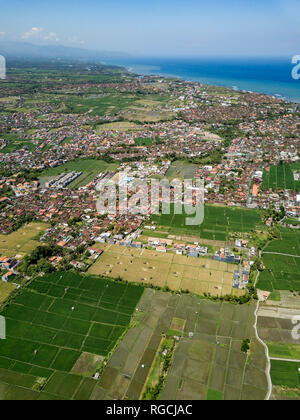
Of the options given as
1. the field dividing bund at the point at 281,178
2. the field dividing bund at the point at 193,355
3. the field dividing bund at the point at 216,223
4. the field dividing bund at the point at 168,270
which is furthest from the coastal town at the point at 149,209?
the field dividing bund at the point at 193,355

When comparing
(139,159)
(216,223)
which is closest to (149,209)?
(216,223)

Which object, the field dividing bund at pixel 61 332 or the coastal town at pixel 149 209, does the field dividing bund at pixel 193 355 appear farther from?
the field dividing bund at pixel 61 332

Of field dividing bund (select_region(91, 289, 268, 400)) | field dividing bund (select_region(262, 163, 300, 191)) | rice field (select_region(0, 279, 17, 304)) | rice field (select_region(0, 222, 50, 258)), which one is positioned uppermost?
field dividing bund (select_region(262, 163, 300, 191))

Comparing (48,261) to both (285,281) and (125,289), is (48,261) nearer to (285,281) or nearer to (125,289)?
(125,289)

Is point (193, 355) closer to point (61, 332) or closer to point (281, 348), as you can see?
point (281, 348)

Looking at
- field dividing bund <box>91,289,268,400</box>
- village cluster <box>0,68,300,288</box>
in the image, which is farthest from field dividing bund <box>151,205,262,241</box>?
field dividing bund <box>91,289,268,400</box>

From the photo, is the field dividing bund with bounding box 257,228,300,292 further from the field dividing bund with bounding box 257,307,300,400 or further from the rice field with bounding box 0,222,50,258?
the rice field with bounding box 0,222,50,258

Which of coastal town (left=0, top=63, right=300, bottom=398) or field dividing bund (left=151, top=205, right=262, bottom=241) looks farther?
field dividing bund (left=151, top=205, right=262, bottom=241)
